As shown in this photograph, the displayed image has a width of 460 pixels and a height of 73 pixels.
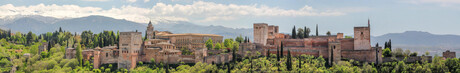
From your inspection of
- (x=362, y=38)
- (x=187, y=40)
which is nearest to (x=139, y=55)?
(x=187, y=40)

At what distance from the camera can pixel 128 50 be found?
55.1 m

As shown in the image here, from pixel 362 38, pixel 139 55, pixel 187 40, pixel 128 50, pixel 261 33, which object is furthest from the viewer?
pixel 187 40

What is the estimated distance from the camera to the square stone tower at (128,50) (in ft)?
180

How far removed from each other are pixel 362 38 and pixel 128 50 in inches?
1278

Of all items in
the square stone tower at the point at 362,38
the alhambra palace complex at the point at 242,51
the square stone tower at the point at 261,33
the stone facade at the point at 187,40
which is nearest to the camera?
the alhambra palace complex at the point at 242,51

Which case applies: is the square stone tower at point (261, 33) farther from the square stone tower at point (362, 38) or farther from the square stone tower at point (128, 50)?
the square stone tower at point (128, 50)

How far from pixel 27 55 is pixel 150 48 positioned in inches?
1098

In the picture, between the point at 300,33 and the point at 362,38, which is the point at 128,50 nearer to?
the point at 300,33

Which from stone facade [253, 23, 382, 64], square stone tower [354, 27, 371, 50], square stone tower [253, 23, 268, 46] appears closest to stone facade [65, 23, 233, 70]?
square stone tower [253, 23, 268, 46]

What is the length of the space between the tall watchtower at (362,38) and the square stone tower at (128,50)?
3070cm

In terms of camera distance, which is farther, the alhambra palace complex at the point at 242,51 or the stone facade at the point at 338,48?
the alhambra palace complex at the point at 242,51

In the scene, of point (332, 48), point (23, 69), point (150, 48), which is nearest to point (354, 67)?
point (332, 48)

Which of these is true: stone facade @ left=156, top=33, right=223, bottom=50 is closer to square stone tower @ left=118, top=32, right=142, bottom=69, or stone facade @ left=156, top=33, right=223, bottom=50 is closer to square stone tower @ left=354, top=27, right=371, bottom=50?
square stone tower @ left=118, top=32, right=142, bottom=69

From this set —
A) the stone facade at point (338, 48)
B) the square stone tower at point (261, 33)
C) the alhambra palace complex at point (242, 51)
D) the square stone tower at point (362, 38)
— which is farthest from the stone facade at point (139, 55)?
the square stone tower at point (362, 38)
